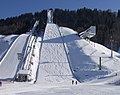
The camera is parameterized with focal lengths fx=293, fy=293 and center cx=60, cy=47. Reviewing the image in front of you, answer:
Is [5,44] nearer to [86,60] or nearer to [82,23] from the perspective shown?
[86,60]

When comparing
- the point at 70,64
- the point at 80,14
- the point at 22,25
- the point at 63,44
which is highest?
the point at 80,14

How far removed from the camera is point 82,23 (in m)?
94.5

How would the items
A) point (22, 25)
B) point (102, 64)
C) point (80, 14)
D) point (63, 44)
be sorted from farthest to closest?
point (80, 14) < point (22, 25) < point (63, 44) < point (102, 64)

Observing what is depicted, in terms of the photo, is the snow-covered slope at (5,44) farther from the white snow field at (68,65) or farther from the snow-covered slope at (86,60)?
the snow-covered slope at (86,60)

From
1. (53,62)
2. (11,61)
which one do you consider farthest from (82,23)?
(11,61)

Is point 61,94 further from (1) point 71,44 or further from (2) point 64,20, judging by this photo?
(2) point 64,20

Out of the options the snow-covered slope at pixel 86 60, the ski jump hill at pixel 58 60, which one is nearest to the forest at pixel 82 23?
the snow-covered slope at pixel 86 60

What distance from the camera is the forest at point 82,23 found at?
82562mm

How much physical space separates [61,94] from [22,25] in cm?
6627

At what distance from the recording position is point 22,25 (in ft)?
285

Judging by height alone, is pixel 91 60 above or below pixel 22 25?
below

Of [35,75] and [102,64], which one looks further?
[102,64]

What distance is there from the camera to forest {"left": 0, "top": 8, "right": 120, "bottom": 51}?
82.6 metres

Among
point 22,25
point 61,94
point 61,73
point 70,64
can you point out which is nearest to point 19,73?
point 61,73
